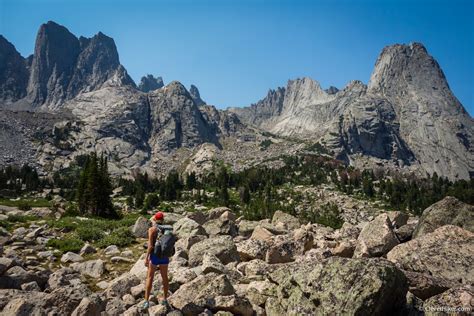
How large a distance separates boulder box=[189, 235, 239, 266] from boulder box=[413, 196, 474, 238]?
10491 mm

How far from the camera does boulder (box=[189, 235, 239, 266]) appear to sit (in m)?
17.5

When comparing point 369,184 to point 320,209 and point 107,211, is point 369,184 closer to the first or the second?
point 320,209

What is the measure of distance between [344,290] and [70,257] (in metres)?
17.7

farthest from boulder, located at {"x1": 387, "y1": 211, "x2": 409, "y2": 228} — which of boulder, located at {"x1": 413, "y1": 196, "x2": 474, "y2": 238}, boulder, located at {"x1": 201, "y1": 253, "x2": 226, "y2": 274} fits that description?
boulder, located at {"x1": 201, "y1": 253, "x2": 226, "y2": 274}

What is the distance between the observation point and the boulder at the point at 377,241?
16.6 m

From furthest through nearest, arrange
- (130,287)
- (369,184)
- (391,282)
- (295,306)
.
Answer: (369,184) < (130,287) < (295,306) < (391,282)

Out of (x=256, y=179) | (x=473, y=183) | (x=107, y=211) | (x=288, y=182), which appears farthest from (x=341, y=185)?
(x=107, y=211)

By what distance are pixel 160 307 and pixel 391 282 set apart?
6.92m

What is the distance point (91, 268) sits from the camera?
1878 cm

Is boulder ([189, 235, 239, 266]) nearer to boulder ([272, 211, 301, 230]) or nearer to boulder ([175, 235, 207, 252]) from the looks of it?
boulder ([175, 235, 207, 252])

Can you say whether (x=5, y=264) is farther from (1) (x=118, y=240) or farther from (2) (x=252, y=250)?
(1) (x=118, y=240)

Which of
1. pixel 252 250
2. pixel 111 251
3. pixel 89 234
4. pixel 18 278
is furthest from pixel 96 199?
pixel 18 278

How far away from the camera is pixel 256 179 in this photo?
167000 millimetres

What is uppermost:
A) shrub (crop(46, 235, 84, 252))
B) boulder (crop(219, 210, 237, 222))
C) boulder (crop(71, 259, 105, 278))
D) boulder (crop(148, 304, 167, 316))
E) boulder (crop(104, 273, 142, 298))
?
boulder (crop(219, 210, 237, 222))
